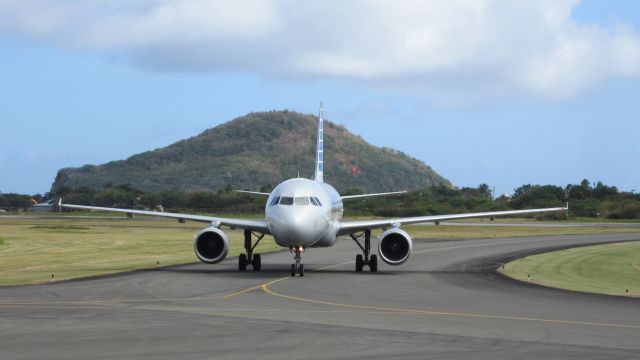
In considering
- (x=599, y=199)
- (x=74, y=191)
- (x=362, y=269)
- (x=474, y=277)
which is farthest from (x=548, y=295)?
(x=74, y=191)

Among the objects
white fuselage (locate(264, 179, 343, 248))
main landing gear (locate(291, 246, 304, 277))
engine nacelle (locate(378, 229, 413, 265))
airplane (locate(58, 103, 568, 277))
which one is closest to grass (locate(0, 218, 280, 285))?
airplane (locate(58, 103, 568, 277))

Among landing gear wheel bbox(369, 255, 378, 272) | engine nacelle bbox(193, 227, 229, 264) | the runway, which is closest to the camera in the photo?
the runway

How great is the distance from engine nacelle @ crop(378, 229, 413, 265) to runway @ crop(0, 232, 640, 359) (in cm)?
124

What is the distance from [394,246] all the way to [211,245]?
655 cm

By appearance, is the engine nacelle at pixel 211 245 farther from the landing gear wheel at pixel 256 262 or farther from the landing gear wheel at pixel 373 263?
the landing gear wheel at pixel 373 263

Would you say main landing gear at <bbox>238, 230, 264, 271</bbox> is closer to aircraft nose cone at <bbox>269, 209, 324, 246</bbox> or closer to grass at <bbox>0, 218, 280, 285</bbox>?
aircraft nose cone at <bbox>269, 209, 324, 246</bbox>

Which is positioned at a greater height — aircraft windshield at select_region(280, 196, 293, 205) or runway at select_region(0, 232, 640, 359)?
aircraft windshield at select_region(280, 196, 293, 205)

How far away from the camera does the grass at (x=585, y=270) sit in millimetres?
30031

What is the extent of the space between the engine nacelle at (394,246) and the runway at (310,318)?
48.8 inches

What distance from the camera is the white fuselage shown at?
31500mm

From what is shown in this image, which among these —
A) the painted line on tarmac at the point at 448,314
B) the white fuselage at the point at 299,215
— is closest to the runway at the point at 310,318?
the painted line on tarmac at the point at 448,314

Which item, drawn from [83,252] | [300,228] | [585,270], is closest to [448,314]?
[300,228]

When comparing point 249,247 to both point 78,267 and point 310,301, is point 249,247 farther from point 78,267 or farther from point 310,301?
point 310,301

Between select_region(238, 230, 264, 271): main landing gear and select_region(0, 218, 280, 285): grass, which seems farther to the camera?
select_region(238, 230, 264, 271): main landing gear
